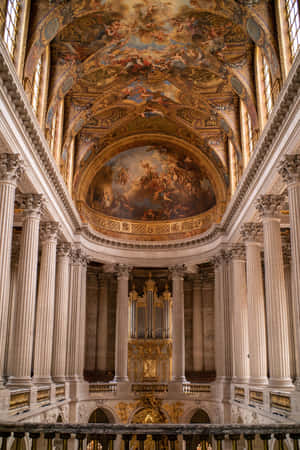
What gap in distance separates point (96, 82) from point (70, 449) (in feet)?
58.6

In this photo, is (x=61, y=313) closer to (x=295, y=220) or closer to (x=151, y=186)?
(x=151, y=186)

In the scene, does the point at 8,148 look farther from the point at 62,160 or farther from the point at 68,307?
the point at 68,307

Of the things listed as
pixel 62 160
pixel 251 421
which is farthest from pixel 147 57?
pixel 251 421

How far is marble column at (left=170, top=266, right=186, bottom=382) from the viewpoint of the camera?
3081 centimetres

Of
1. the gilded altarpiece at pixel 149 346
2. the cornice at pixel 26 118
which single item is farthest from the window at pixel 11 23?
the gilded altarpiece at pixel 149 346

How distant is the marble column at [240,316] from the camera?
85.0 ft

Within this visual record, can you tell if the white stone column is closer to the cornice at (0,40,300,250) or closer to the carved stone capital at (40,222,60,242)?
the cornice at (0,40,300,250)

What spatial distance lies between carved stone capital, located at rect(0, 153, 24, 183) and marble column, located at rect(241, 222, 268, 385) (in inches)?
484

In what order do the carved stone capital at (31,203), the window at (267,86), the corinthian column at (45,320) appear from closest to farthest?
the window at (267,86) < the carved stone capital at (31,203) < the corinthian column at (45,320)

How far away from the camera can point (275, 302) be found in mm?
19094

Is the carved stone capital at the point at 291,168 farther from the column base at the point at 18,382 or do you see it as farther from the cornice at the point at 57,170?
the column base at the point at 18,382

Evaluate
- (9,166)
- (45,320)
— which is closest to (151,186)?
(45,320)

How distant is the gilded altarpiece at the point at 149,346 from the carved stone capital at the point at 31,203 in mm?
14515

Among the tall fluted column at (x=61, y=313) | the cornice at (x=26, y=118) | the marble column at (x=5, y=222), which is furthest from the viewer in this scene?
the tall fluted column at (x=61, y=313)
